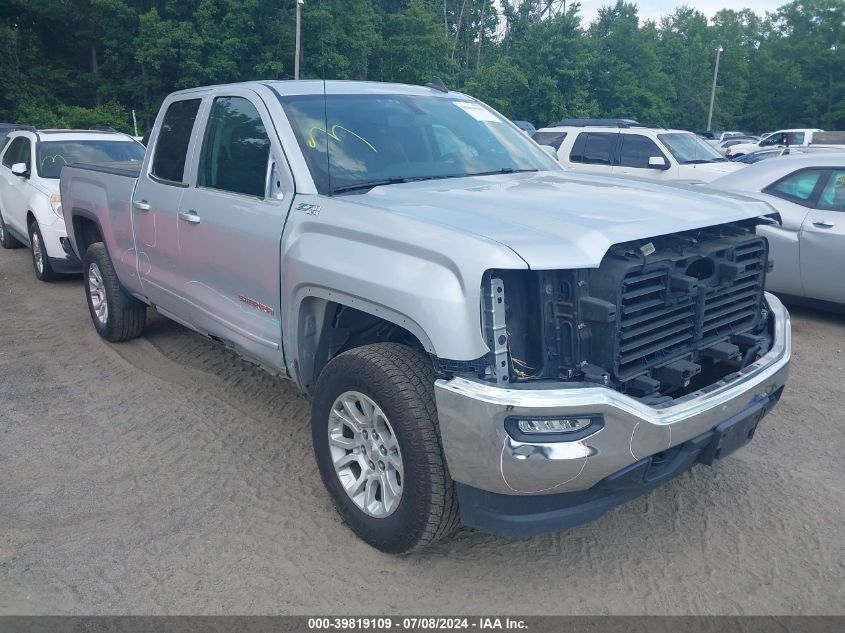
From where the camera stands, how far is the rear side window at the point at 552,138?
13648 millimetres

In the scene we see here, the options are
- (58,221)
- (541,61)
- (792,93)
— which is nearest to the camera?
(58,221)

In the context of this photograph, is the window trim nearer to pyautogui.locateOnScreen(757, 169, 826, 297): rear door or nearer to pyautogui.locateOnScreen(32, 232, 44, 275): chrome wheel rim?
pyautogui.locateOnScreen(757, 169, 826, 297): rear door

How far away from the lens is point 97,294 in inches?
255

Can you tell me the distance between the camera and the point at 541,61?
3809 centimetres

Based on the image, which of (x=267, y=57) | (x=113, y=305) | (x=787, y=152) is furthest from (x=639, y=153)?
(x=267, y=57)

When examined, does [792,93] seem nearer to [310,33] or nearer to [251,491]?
[310,33]

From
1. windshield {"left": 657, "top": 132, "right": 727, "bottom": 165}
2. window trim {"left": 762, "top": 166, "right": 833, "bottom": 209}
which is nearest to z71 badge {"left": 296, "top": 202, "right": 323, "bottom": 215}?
window trim {"left": 762, "top": 166, "right": 833, "bottom": 209}

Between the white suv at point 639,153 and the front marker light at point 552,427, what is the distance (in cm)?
1002

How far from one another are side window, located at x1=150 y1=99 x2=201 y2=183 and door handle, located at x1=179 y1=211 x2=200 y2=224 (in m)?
0.28

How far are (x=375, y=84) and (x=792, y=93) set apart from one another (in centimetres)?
6590

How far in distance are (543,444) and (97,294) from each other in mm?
5074

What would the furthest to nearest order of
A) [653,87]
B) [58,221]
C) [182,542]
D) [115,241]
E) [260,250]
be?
[653,87] < [58,221] < [115,241] < [260,250] < [182,542]

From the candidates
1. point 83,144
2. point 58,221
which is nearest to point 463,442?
point 58,221

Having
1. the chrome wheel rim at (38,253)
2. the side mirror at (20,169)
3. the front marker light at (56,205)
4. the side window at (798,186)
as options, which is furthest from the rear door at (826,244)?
the side mirror at (20,169)
